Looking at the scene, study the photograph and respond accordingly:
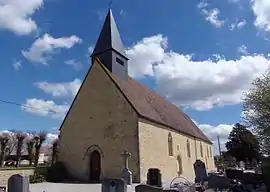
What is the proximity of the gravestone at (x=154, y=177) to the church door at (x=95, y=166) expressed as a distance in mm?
4539

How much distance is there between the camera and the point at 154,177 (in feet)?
73.6

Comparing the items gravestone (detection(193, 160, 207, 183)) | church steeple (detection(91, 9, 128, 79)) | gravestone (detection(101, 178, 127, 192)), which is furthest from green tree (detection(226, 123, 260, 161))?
gravestone (detection(101, 178, 127, 192))

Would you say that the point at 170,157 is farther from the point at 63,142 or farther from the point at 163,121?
the point at 63,142

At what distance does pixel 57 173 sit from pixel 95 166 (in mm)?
3612

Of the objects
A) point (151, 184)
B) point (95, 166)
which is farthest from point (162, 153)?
point (95, 166)

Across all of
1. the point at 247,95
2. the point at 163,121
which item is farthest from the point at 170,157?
the point at 247,95

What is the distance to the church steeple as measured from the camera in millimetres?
26406

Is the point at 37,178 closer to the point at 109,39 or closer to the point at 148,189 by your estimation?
the point at 109,39

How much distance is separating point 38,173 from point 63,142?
3.74 metres

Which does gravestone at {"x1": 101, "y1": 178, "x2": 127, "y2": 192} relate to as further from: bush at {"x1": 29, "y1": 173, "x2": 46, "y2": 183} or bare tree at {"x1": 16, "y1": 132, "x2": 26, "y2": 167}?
bare tree at {"x1": 16, "y1": 132, "x2": 26, "y2": 167}

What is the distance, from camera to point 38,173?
965 inches

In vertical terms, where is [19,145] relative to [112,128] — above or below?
above

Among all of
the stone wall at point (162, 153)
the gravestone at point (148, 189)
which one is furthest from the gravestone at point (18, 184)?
the stone wall at point (162, 153)

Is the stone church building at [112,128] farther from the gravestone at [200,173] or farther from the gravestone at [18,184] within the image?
the gravestone at [18,184]
